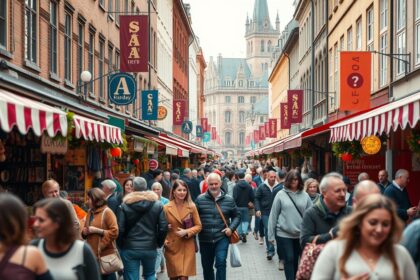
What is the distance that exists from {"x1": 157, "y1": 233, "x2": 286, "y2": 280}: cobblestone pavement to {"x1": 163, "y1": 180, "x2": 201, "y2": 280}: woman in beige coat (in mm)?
3179

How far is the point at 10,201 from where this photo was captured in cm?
472

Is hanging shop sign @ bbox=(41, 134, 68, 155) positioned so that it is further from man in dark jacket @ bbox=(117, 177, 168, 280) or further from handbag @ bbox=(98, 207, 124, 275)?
handbag @ bbox=(98, 207, 124, 275)

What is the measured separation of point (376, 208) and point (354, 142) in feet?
39.6

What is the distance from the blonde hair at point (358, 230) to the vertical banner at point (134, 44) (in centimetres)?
1886

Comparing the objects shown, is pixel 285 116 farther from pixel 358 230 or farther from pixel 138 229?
pixel 358 230

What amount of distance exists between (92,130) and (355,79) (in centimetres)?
1048

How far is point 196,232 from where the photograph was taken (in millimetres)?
10484

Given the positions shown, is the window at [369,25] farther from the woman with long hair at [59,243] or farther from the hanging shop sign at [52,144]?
the woman with long hair at [59,243]

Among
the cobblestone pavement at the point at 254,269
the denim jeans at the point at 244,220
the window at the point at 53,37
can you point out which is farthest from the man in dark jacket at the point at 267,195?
the window at the point at 53,37

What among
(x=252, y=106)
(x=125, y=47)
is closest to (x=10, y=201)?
(x=125, y=47)

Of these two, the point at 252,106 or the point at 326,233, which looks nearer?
the point at 326,233

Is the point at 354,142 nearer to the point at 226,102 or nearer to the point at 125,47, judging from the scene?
the point at 125,47

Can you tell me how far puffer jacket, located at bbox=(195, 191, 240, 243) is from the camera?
1097 cm

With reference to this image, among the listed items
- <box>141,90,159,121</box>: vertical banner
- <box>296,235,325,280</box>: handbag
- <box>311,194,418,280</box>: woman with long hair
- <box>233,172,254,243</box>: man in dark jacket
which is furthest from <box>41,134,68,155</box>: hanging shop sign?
<box>141,90,159,121</box>: vertical banner
